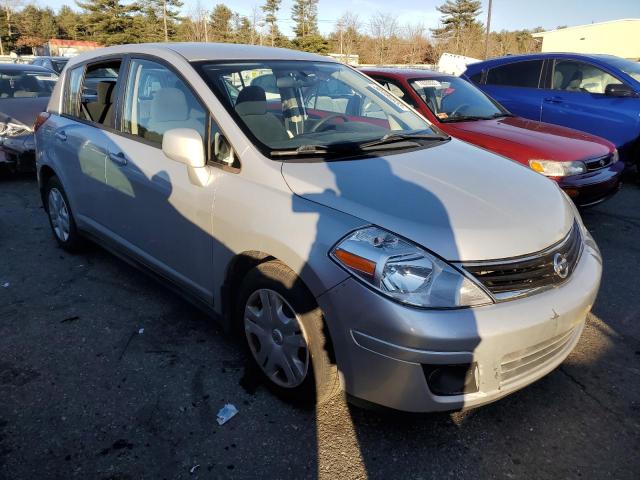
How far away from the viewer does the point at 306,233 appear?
2.13 metres

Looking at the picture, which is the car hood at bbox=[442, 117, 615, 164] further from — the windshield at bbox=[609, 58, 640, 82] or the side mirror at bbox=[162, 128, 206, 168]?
the side mirror at bbox=[162, 128, 206, 168]

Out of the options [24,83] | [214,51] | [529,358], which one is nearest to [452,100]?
[214,51]

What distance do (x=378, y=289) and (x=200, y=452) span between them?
1.09m

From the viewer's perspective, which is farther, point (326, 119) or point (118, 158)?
point (118, 158)

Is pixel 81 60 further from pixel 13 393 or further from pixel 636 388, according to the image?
pixel 636 388

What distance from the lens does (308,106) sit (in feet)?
10.3

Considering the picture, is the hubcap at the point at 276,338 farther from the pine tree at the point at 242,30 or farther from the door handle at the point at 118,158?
the pine tree at the point at 242,30

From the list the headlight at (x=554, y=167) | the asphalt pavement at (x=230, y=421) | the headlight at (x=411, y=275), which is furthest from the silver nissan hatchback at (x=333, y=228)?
the headlight at (x=554, y=167)

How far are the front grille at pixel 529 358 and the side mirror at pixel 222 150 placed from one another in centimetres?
160

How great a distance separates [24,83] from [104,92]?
5.76m

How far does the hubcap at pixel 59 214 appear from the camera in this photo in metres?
4.26

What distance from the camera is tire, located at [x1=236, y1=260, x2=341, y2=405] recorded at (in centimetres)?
217

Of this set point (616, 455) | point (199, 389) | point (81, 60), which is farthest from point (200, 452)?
point (81, 60)

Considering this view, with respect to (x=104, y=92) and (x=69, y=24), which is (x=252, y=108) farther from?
(x=69, y=24)
